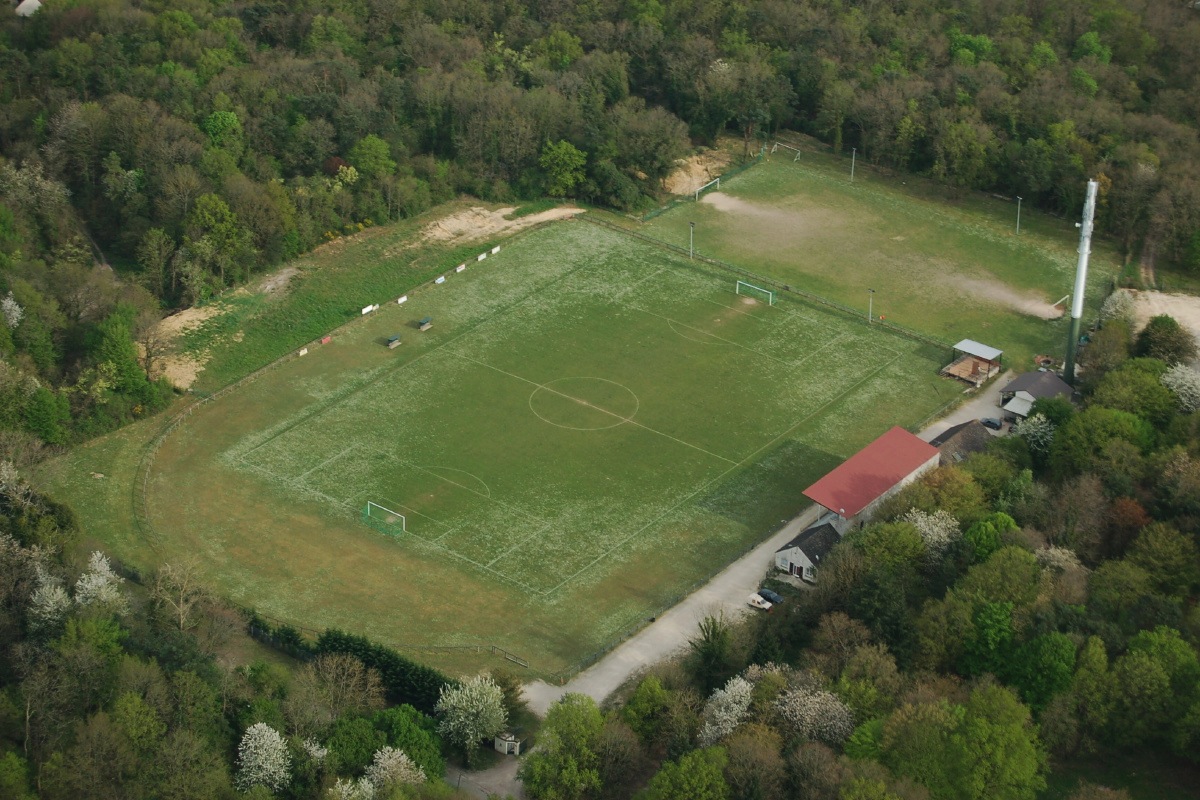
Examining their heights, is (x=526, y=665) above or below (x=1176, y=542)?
below

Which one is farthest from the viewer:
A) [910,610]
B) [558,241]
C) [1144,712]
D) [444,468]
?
[558,241]

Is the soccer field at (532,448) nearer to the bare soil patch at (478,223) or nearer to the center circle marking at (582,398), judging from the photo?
the center circle marking at (582,398)

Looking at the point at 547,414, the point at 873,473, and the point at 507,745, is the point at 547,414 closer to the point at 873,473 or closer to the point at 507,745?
the point at 873,473

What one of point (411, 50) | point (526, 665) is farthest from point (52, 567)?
point (411, 50)

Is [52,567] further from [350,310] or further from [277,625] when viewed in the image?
[350,310]

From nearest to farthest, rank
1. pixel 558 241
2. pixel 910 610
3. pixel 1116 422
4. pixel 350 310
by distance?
pixel 910 610
pixel 1116 422
pixel 350 310
pixel 558 241

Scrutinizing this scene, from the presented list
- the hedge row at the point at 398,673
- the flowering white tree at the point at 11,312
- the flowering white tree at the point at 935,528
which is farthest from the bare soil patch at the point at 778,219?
the hedge row at the point at 398,673
